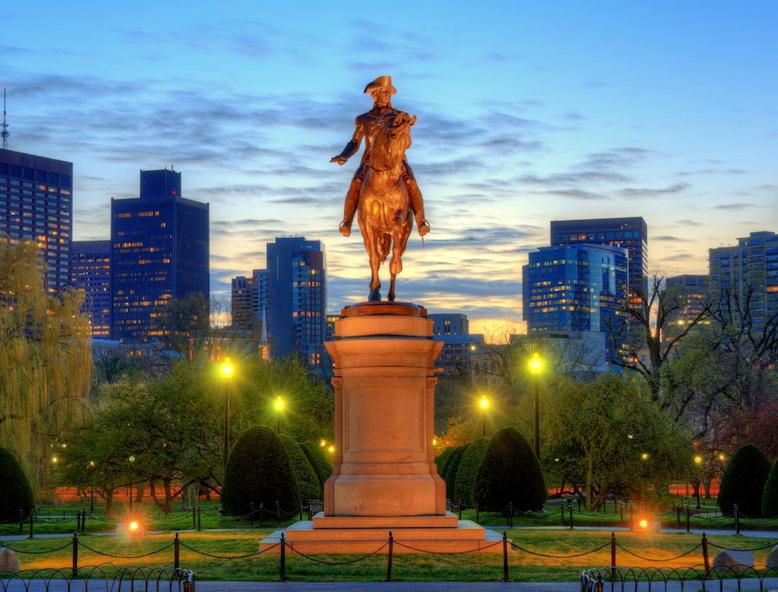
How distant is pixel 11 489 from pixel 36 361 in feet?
26.5

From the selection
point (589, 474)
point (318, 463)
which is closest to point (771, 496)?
point (589, 474)

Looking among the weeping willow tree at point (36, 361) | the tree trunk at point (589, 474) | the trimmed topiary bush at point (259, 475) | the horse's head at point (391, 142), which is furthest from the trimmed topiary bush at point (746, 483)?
the weeping willow tree at point (36, 361)

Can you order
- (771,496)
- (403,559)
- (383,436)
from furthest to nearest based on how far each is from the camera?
(771,496) < (383,436) < (403,559)

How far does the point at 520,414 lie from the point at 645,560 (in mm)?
30461

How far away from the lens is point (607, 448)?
49.6 m

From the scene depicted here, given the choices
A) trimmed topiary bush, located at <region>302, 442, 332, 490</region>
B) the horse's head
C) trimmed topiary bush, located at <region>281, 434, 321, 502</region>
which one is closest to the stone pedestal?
the horse's head

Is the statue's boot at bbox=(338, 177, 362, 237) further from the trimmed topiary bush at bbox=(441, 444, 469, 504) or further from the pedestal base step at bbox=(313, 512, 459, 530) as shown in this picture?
the trimmed topiary bush at bbox=(441, 444, 469, 504)

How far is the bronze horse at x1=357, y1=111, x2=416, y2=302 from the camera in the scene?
26375mm

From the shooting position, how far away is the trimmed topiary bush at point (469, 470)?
140 ft

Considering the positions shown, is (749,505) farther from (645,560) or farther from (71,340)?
(71,340)

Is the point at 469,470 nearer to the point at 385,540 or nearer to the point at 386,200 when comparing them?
the point at 386,200

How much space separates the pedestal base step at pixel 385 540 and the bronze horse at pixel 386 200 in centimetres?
514

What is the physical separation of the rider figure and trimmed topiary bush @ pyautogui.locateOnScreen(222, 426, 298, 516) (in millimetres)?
10124

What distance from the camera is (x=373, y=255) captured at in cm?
2714
